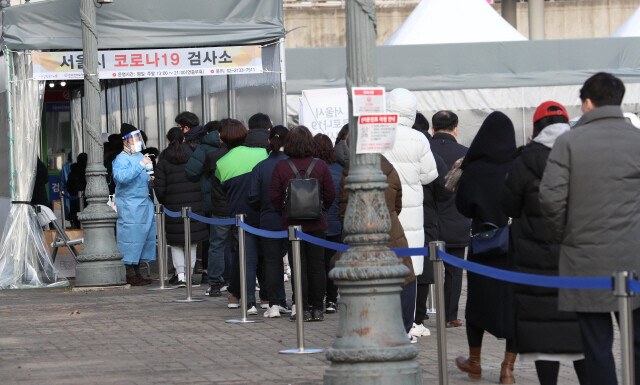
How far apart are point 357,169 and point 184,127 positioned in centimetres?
879

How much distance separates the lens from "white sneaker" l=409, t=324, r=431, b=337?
1032cm

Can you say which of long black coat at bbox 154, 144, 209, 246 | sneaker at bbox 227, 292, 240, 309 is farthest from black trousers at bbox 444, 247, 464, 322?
long black coat at bbox 154, 144, 209, 246

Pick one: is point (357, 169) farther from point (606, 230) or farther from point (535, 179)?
point (606, 230)

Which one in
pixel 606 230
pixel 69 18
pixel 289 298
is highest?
pixel 69 18

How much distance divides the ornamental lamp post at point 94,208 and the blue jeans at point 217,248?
5.67ft

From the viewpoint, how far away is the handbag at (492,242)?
25.7 ft

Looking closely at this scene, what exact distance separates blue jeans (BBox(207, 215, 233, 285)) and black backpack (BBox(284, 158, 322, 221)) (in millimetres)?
3047

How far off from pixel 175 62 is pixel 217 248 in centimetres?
300

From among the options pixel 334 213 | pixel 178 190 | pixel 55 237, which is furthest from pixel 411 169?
pixel 55 237

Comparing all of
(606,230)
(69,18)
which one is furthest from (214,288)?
(606,230)

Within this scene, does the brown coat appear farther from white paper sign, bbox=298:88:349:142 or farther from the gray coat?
white paper sign, bbox=298:88:349:142

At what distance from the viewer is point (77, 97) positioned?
22.3m

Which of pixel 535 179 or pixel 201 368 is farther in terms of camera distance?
pixel 201 368

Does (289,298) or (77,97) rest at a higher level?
(77,97)
